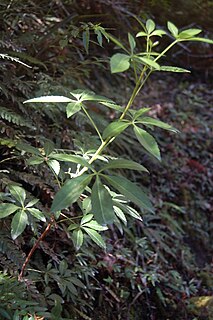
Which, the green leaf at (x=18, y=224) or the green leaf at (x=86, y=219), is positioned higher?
the green leaf at (x=18, y=224)

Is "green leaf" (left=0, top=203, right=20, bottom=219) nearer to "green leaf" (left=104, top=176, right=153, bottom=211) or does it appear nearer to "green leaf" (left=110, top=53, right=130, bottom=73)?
"green leaf" (left=104, top=176, right=153, bottom=211)

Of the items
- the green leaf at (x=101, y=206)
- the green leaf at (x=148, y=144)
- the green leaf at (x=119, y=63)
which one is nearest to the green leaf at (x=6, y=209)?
the green leaf at (x=101, y=206)

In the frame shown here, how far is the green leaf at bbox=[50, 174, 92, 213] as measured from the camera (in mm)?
1282

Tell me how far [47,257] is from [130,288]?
0.61m

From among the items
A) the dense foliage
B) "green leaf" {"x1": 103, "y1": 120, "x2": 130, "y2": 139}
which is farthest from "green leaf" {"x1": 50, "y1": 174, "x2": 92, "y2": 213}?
"green leaf" {"x1": 103, "y1": 120, "x2": 130, "y2": 139}

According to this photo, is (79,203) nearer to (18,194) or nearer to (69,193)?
(18,194)

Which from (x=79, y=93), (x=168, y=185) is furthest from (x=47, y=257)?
(x=168, y=185)

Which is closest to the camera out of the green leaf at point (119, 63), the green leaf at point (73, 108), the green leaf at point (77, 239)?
the green leaf at point (119, 63)

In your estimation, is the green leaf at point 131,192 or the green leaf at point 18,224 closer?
the green leaf at point 131,192

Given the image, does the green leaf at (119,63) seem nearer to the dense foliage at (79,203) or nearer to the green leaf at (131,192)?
the dense foliage at (79,203)

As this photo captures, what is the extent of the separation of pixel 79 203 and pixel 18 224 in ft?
1.16

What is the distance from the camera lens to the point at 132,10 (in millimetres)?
3623

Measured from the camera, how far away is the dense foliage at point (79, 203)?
1628 mm

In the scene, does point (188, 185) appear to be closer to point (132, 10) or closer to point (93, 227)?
point (132, 10)
